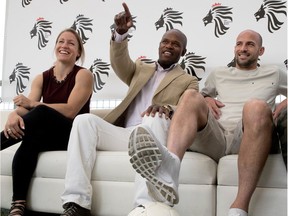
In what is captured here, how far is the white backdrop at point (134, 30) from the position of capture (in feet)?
8.38

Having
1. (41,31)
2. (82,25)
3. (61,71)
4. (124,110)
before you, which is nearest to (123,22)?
(124,110)

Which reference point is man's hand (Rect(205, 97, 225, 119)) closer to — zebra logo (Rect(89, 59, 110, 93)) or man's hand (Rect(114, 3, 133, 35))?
man's hand (Rect(114, 3, 133, 35))

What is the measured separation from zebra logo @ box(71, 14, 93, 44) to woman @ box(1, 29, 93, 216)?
872 mm

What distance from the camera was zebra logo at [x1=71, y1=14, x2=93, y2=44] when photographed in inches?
123

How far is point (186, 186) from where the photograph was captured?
156 cm

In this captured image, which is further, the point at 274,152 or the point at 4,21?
the point at 4,21

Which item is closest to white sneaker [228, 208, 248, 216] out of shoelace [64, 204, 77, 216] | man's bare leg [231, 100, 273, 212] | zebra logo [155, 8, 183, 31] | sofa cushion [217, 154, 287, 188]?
man's bare leg [231, 100, 273, 212]

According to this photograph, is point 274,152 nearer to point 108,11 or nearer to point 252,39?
point 252,39

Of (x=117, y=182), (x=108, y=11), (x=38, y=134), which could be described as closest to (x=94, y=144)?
(x=117, y=182)

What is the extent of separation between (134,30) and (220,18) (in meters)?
0.68

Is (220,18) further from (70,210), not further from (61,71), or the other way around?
(70,210)

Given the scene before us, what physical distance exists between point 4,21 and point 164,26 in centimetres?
169

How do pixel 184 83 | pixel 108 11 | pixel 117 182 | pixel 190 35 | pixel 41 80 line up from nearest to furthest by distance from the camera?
pixel 117 182, pixel 184 83, pixel 41 80, pixel 190 35, pixel 108 11

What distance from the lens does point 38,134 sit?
189cm
